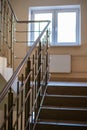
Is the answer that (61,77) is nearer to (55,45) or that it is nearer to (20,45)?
(55,45)

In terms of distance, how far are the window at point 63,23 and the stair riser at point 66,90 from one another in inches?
100

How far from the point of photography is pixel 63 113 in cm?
330

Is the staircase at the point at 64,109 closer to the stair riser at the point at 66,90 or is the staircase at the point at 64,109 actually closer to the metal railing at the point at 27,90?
the stair riser at the point at 66,90

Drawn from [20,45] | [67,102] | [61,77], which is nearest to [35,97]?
[67,102]

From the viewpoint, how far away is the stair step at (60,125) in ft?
9.89

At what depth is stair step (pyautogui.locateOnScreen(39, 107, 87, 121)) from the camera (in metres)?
3.27

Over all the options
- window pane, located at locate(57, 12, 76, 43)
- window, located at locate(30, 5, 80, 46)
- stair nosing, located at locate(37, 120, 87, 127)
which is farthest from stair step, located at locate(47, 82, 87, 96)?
window pane, located at locate(57, 12, 76, 43)

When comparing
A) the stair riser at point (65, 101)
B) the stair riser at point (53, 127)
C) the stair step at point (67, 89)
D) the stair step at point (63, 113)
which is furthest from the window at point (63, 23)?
the stair riser at point (53, 127)

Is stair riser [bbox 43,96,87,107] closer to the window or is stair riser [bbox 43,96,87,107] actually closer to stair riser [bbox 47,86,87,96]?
stair riser [bbox 47,86,87,96]

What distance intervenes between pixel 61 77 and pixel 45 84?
208cm

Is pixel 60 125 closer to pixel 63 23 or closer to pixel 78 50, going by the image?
pixel 78 50

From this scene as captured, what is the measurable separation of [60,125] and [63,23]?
12.3 ft

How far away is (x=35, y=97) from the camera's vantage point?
3090 mm

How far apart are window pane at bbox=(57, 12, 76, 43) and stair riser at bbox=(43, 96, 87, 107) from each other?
294 centimetres
